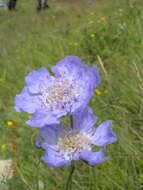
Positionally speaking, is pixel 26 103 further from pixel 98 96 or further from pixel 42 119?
pixel 98 96

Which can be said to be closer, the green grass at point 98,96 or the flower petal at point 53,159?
the flower petal at point 53,159

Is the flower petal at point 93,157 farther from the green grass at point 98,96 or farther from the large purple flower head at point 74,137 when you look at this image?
the green grass at point 98,96

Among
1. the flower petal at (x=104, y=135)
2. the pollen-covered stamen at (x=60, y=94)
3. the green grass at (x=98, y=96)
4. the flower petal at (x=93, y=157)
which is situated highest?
the pollen-covered stamen at (x=60, y=94)

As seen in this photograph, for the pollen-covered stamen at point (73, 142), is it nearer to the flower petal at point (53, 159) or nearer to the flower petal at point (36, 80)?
the flower petal at point (53, 159)

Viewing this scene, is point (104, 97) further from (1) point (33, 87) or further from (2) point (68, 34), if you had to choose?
(2) point (68, 34)

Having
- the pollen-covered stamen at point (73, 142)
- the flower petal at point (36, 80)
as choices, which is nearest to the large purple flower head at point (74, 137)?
the pollen-covered stamen at point (73, 142)

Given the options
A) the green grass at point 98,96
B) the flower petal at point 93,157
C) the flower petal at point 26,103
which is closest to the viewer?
the flower petal at point 93,157

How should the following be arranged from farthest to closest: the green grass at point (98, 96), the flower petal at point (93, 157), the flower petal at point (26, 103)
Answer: the green grass at point (98, 96) → the flower petal at point (26, 103) → the flower petal at point (93, 157)

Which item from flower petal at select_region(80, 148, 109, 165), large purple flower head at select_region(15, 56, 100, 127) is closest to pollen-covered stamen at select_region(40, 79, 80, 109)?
large purple flower head at select_region(15, 56, 100, 127)

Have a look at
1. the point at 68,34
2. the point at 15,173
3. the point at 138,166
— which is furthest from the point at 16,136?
the point at 68,34

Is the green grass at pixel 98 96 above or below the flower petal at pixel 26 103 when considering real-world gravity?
below
